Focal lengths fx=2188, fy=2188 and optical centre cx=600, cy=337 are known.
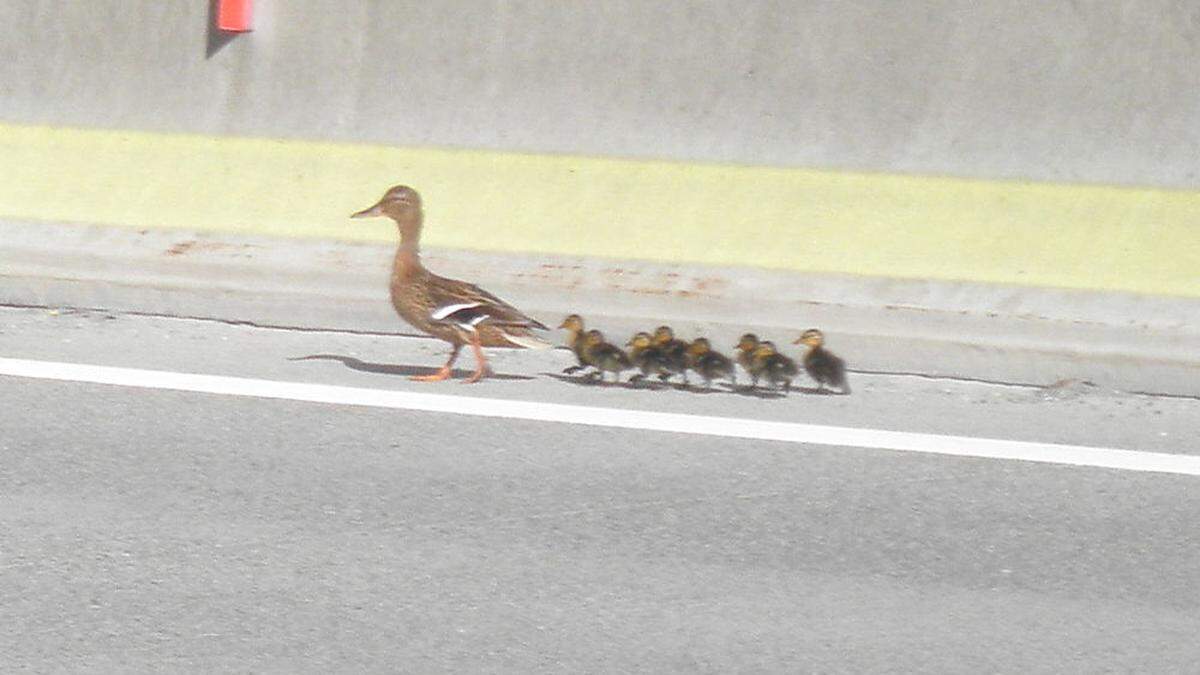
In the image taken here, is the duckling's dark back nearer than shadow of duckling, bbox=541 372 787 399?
Yes

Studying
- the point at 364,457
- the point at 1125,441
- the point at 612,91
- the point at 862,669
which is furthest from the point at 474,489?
the point at 612,91

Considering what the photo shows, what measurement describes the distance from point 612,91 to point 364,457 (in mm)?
4562

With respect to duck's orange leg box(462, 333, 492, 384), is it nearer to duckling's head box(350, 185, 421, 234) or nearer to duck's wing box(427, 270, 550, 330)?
duck's wing box(427, 270, 550, 330)

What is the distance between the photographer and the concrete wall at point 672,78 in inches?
447

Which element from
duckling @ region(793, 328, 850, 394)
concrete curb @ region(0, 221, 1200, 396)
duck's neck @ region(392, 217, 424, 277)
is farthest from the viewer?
concrete curb @ region(0, 221, 1200, 396)

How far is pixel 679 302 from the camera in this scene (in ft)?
32.9

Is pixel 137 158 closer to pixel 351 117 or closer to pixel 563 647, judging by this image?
pixel 351 117

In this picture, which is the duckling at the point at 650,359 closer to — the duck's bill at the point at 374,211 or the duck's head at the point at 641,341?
the duck's head at the point at 641,341

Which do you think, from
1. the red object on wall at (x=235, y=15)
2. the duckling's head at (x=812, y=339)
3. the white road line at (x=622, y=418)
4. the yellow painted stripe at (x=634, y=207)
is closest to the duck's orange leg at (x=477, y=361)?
the white road line at (x=622, y=418)

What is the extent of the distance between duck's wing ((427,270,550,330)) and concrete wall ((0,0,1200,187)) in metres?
2.82

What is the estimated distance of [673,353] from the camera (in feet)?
29.9

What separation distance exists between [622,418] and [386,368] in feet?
4.48

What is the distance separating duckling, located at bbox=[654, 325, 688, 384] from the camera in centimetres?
909

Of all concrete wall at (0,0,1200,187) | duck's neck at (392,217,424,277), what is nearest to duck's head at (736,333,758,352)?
duck's neck at (392,217,424,277)
